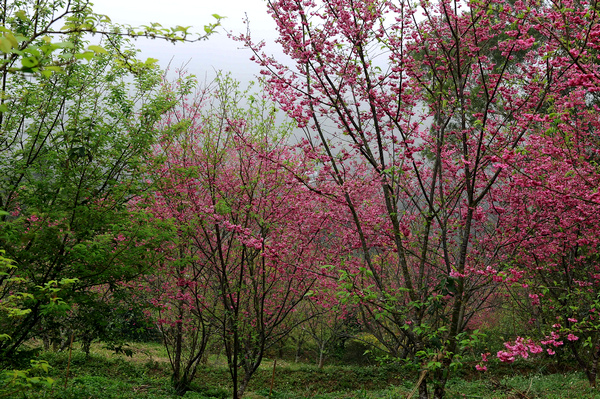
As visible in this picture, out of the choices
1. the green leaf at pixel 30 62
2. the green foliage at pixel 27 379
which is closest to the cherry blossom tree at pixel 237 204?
the green foliage at pixel 27 379

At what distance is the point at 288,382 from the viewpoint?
47.0ft

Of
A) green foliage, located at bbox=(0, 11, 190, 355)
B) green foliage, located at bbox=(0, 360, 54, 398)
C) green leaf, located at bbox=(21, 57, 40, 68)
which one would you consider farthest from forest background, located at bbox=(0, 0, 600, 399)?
green leaf, located at bbox=(21, 57, 40, 68)

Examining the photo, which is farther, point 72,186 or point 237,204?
point 237,204

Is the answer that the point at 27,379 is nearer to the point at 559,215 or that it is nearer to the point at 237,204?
the point at 237,204

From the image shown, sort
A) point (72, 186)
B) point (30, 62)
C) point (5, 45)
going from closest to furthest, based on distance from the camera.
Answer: point (5, 45) → point (30, 62) → point (72, 186)

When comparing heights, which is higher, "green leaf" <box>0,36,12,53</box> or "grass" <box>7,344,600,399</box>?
"green leaf" <box>0,36,12,53</box>

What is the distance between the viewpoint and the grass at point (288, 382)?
8344mm

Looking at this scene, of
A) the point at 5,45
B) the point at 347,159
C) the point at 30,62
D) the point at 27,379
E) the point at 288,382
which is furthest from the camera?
the point at 288,382

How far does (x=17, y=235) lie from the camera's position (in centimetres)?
477

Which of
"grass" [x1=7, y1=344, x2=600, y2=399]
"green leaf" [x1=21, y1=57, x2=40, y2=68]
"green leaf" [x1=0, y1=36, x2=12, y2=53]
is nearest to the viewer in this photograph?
"green leaf" [x1=0, y1=36, x2=12, y2=53]

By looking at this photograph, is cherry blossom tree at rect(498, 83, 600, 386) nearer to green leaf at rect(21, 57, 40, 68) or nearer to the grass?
the grass

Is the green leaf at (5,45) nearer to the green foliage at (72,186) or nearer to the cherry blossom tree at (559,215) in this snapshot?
the green foliage at (72,186)

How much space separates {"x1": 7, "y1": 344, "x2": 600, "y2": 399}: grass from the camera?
8344mm

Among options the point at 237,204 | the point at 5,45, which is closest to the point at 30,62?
the point at 5,45
